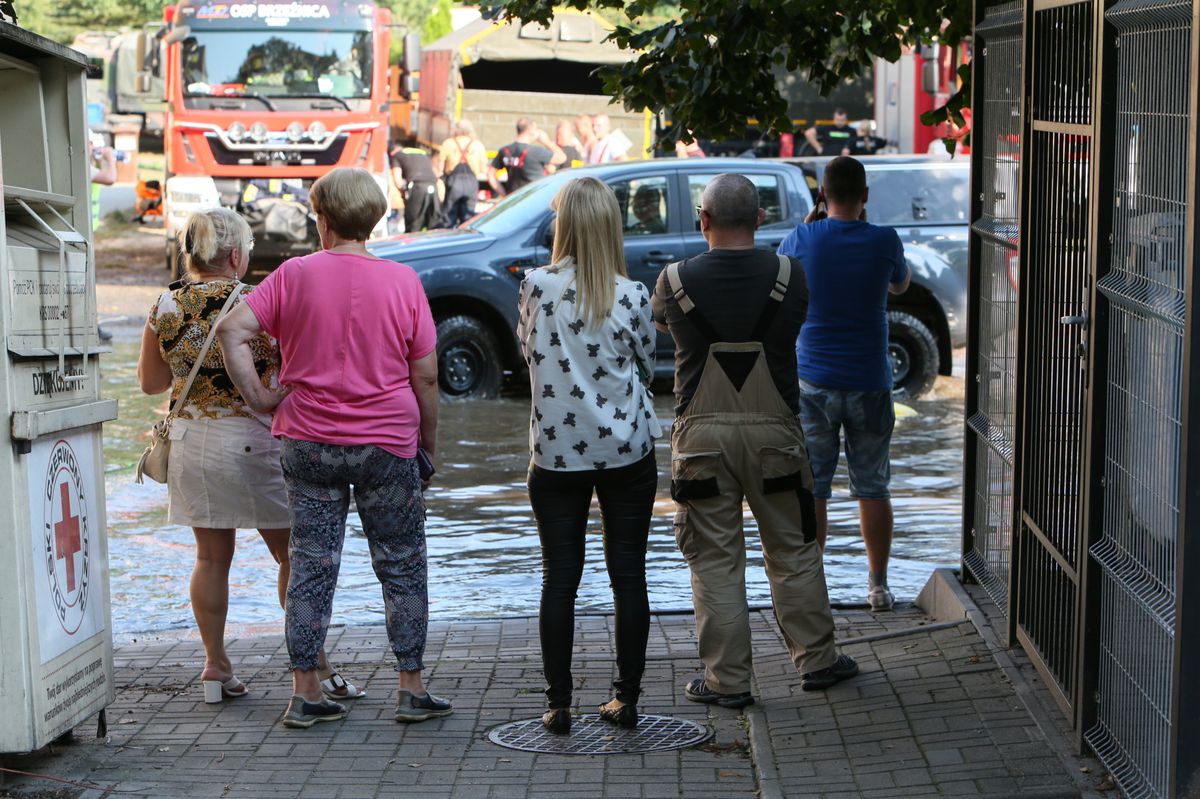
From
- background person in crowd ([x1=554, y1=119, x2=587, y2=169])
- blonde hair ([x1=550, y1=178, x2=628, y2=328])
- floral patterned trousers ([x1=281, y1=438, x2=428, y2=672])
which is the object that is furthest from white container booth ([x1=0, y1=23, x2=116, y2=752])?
background person in crowd ([x1=554, y1=119, x2=587, y2=169])

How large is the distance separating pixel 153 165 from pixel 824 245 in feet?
123

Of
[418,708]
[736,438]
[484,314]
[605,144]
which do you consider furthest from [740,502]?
[605,144]

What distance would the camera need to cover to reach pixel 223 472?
538 cm

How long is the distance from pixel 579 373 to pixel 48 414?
61.8 inches

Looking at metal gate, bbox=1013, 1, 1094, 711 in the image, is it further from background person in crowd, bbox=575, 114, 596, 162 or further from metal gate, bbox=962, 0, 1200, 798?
background person in crowd, bbox=575, 114, 596, 162

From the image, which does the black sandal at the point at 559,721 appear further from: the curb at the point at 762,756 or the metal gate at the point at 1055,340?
the metal gate at the point at 1055,340

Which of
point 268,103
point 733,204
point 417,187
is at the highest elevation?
point 268,103

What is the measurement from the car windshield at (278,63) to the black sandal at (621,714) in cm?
1657

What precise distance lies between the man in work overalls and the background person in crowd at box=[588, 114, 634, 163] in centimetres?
1800

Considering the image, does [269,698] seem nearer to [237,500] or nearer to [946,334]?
[237,500]

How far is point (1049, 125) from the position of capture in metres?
5.21

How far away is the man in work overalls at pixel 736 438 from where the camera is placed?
520 cm

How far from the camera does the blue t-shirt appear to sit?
6387 millimetres

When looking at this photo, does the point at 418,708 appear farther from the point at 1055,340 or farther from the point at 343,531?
the point at 1055,340
